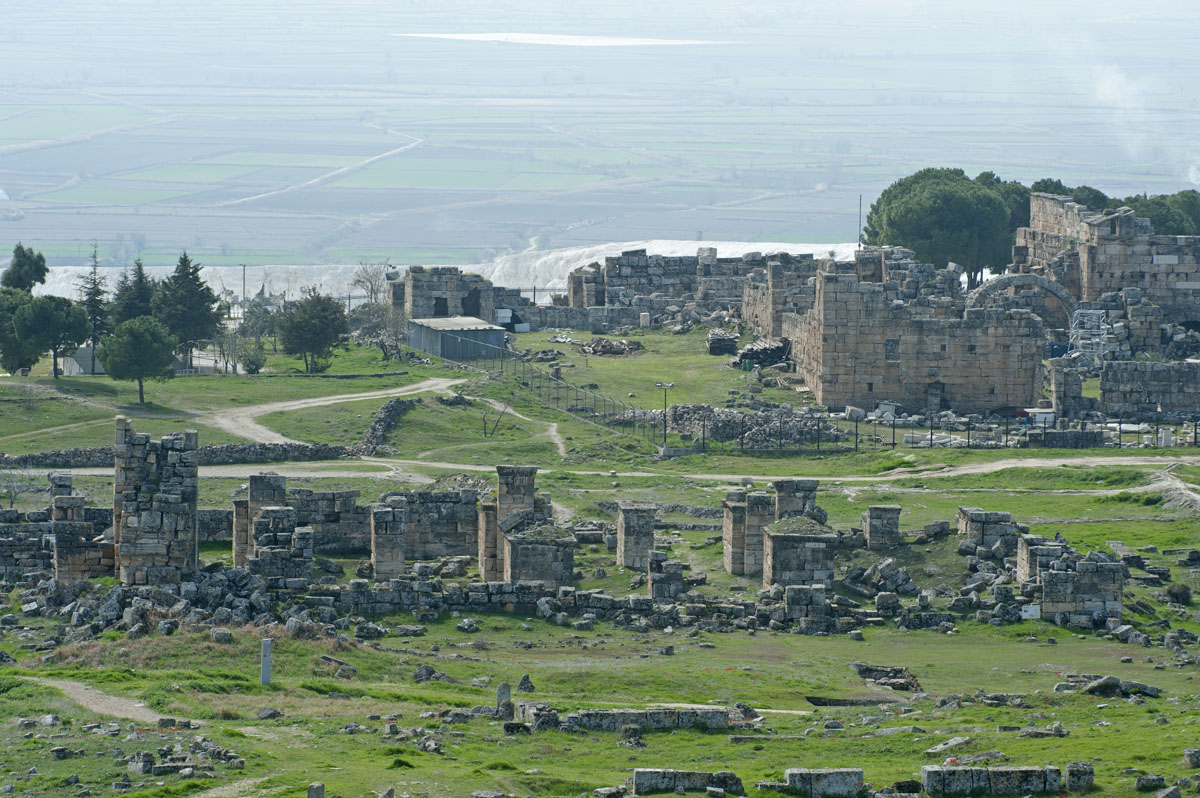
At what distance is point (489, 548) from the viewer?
5884cm

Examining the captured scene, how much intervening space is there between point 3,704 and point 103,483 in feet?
91.6

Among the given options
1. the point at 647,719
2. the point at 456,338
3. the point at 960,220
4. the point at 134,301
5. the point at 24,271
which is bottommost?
the point at 647,719

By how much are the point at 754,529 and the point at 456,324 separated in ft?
139

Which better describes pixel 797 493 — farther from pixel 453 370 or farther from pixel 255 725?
pixel 453 370

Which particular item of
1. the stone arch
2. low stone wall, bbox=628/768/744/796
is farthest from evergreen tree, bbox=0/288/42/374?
low stone wall, bbox=628/768/744/796

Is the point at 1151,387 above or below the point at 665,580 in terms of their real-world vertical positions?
above

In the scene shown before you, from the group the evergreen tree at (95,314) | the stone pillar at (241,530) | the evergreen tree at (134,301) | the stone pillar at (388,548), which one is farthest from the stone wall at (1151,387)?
the stone pillar at (241,530)

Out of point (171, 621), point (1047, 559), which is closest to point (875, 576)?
point (1047, 559)

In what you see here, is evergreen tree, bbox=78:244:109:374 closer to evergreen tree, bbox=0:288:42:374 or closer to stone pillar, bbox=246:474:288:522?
evergreen tree, bbox=0:288:42:374

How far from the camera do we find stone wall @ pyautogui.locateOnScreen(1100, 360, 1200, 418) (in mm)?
88688

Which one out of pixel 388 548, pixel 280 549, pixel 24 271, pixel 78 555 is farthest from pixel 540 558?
pixel 24 271

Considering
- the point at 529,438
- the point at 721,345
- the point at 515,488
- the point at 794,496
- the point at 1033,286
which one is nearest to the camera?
the point at 515,488

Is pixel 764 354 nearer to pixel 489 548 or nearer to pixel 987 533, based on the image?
pixel 987 533

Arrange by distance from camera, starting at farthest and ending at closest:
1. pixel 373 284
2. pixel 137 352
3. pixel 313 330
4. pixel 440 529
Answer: pixel 373 284 < pixel 313 330 < pixel 137 352 < pixel 440 529
